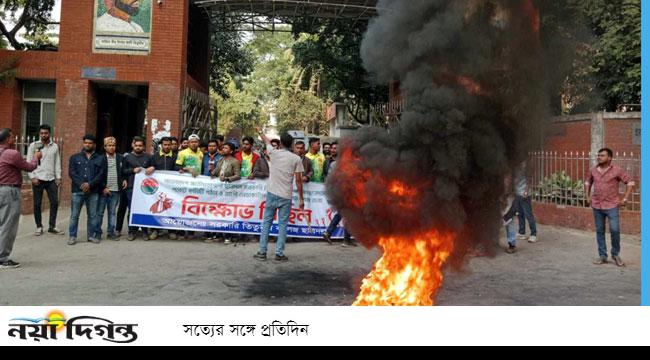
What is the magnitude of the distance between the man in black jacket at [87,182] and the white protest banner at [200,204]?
1.97 ft

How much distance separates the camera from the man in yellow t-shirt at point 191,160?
27.5 ft

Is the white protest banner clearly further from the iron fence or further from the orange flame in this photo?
the iron fence

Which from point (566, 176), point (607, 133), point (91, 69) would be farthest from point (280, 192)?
point (91, 69)

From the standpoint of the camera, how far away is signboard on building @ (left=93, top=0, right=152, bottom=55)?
39.2 feet

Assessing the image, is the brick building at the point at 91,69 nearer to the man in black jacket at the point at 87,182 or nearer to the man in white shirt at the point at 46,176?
the man in white shirt at the point at 46,176

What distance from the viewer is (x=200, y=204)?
27.0ft

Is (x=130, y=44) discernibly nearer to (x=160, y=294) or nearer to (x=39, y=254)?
(x=39, y=254)

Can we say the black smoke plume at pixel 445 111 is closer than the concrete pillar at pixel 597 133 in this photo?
Yes

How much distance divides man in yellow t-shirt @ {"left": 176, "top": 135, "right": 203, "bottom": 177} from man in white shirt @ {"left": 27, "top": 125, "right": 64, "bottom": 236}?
2.18 metres

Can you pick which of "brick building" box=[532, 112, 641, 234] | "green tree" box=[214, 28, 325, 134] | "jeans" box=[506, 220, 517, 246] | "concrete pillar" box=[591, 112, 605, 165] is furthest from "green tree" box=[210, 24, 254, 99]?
"jeans" box=[506, 220, 517, 246]

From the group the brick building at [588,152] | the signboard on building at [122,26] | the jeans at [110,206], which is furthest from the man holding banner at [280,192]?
the signboard on building at [122,26]

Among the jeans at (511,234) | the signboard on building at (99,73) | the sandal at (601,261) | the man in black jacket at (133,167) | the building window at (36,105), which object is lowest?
the sandal at (601,261)
